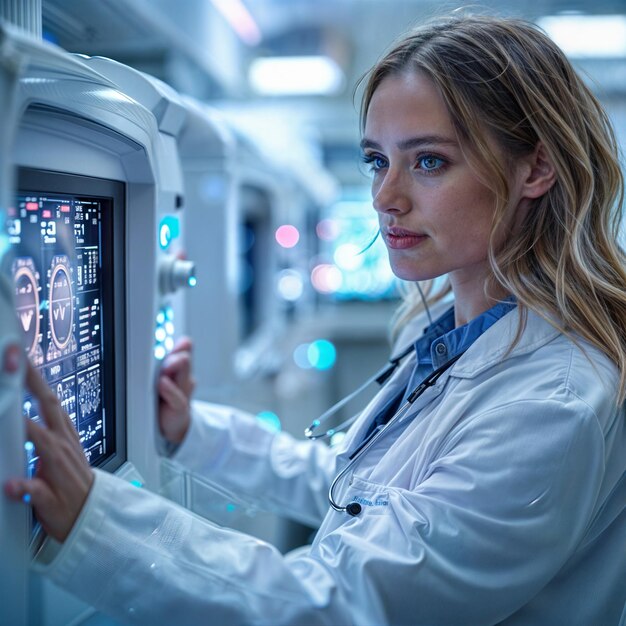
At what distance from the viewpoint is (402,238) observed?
1.19 meters

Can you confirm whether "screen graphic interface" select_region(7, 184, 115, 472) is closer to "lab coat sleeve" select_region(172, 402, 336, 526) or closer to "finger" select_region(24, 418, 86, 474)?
"finger" select_region(24, 418, 86, 474)

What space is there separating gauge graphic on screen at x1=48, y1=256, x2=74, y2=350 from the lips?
1.80ft

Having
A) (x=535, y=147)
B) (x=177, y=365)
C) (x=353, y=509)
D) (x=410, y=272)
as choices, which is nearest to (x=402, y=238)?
(x=410, y=272)

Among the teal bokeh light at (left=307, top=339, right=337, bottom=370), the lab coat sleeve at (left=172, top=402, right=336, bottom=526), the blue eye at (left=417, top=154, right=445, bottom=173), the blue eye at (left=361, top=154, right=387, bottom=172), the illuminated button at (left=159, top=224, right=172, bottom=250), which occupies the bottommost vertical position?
the teal bokeh light at (left=307, top=339, right=337, bottom=370)

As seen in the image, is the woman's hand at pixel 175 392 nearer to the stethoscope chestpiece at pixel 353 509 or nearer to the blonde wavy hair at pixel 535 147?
the stethoscope chestpiece at pixel 353 509

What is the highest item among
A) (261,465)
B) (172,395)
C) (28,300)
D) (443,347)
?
(28,300)

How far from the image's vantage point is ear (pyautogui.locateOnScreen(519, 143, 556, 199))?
3.84ft

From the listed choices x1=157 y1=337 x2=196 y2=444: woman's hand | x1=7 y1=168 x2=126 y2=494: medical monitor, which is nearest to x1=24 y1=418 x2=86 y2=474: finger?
x1=7 y1=168 x2=126 y2=494: medical monitor

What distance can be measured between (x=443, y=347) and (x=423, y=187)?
299 millimetres

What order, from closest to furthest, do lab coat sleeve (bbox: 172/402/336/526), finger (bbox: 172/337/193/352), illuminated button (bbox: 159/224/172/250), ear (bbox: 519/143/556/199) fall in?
ear (bbox: 519/143/556/199) → illuminated button (bbox: 159/224/172/250) → finger (bbox: 172/337/193/352) → lab coat sleeve (bbox: 172/402/336/526)

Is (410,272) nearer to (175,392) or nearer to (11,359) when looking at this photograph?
(175,392)

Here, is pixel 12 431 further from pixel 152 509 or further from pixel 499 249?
pixel 499 249

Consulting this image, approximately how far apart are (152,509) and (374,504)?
13.9 inches

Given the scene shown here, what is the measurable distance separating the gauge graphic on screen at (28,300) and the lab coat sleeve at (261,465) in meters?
0.68
